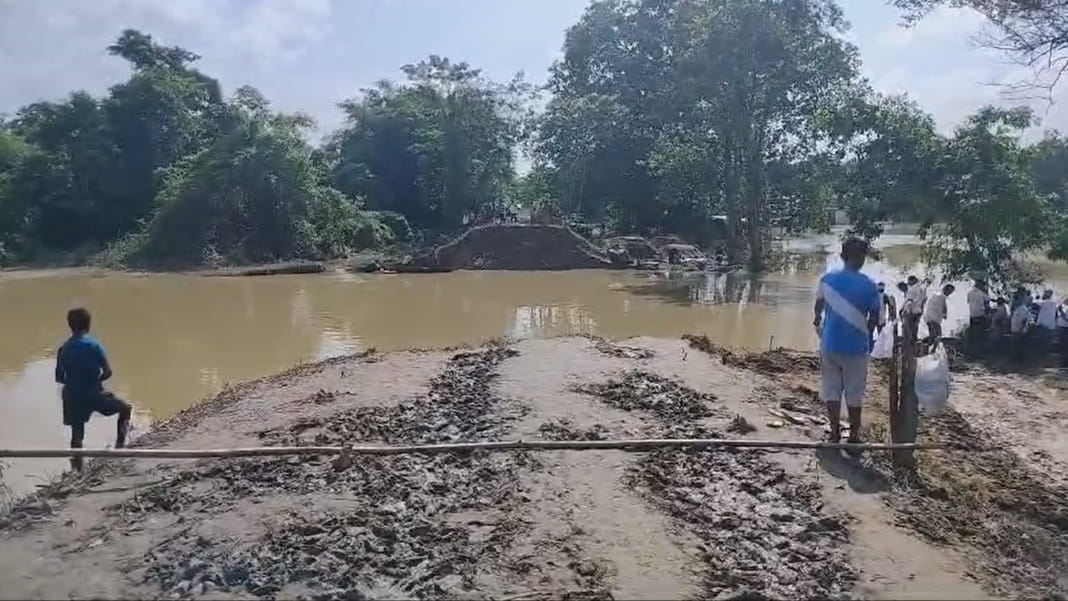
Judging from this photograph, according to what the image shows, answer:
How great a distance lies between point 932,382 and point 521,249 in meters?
27.2

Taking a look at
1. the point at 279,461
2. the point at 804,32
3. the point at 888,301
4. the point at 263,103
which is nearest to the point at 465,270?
the point at 263,103

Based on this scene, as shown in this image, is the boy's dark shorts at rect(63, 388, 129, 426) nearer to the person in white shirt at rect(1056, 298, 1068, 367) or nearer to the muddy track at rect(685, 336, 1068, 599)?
the muddy track at rect(685, 336, 1068, 599)

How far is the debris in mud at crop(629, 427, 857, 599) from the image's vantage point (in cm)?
486

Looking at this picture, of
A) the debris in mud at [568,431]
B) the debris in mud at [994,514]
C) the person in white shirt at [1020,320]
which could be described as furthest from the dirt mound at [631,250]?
the debris in mud at [568,431]

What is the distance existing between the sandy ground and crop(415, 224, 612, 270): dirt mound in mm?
24829

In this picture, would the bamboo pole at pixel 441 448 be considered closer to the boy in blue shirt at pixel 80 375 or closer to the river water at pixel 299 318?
the boy in blue shirt at pixel 80 375

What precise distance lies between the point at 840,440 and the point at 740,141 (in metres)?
23.5

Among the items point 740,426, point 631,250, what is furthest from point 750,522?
point 631,250

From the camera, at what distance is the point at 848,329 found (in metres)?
6.74

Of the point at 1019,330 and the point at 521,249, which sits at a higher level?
the point at 521,249

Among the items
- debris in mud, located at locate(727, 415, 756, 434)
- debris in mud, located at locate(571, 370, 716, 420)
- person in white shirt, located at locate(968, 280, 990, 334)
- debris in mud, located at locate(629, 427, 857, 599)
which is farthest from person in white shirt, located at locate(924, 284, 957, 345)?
debris in mud, located at locate(629, 427, 857, 599)

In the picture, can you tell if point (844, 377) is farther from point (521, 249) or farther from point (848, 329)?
point (521, 249)

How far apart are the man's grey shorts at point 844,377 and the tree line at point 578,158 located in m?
10.6

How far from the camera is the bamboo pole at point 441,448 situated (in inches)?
256
